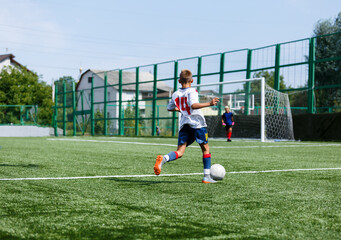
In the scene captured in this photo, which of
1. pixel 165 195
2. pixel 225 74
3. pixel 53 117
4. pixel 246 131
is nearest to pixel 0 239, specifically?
pixel 165 195

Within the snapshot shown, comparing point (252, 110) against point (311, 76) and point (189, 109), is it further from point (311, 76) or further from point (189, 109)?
point (189, 109)

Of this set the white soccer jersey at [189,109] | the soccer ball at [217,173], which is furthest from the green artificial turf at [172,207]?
the white soccer jersey at [189,109]

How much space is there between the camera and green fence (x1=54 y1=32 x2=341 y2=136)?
20484 millimetres

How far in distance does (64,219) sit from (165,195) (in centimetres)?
138

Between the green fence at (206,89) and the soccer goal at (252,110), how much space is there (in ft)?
0.44

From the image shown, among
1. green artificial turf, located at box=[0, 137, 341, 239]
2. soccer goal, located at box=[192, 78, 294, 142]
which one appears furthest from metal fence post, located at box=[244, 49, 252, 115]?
green artificial turf, located at box=[0, 137, 341, 239]

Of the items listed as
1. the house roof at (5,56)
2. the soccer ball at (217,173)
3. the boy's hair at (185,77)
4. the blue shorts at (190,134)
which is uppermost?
the house roof at (5,56)

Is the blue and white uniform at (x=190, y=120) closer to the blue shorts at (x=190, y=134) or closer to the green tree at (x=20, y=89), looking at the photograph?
the blue shorts at (x=190, y=134)

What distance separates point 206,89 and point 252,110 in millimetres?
3302

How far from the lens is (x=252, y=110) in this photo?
22438mm

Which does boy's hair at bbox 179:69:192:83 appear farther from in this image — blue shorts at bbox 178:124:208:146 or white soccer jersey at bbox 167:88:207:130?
blue shorts at bbox 178:124:208:146

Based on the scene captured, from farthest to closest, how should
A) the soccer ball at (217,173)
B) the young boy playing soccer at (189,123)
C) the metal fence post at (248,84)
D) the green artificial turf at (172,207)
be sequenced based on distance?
the metal fence post at (248,84) → the young boy playing soccer at (189,123) → the soccer ball at (217,173) → the green artificial turf at (172,207)

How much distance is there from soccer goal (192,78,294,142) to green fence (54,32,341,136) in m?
0.13

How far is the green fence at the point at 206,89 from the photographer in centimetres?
2048
